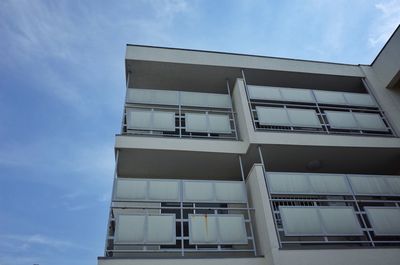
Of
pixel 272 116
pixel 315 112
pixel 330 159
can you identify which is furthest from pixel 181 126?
pixel 330 159

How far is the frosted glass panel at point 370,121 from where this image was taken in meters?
8.66

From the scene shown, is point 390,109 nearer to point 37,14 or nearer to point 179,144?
point 179,144

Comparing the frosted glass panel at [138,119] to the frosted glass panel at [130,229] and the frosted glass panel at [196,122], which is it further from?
the frosted glass panel at [130,229]

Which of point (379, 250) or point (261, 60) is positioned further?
point (261, 60)

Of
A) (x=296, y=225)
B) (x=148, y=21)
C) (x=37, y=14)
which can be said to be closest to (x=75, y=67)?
(x=37, y=14)

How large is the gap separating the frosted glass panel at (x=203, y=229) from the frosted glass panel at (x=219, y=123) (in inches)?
116

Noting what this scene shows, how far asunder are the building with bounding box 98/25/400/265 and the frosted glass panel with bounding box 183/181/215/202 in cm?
3

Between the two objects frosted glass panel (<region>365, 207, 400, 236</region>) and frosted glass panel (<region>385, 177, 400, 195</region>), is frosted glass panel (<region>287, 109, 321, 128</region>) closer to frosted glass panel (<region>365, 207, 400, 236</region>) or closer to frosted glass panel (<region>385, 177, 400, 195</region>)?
frosted glass panel (<region>385, 177, 400, 195</region>)

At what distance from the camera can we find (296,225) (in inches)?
236

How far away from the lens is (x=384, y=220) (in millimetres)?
6359

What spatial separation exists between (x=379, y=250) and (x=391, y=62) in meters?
6.99

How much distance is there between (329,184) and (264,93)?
142 inches

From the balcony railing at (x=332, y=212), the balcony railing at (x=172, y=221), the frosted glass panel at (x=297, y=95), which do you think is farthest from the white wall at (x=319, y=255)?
the frosted glass panel at (x=297, y=95)

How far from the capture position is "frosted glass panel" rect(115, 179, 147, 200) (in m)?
6.35
